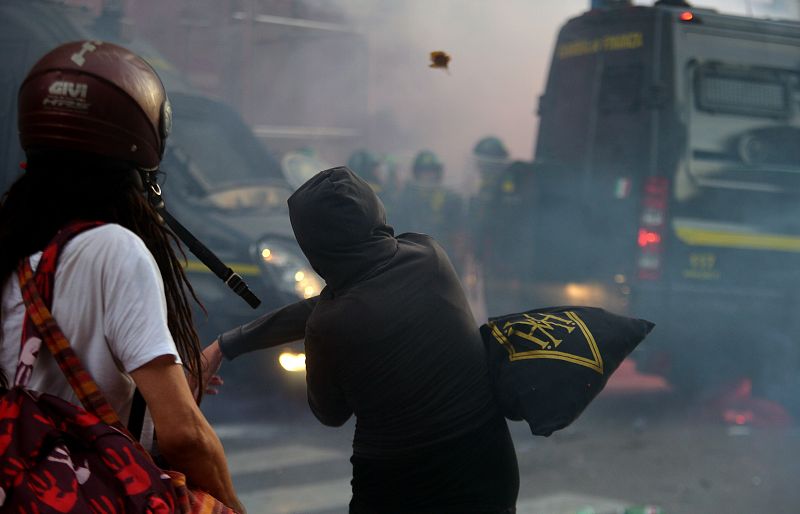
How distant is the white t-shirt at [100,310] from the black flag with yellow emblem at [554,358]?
3.27 feet

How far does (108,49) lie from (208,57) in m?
8.83

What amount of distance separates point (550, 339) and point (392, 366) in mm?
388

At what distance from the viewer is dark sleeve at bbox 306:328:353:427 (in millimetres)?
2174

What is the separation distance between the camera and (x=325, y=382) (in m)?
2.22

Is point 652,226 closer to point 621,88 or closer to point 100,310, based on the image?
point 621,88

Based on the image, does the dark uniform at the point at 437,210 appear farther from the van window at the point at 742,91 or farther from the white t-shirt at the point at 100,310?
the white t-shirt at the point at 100,310

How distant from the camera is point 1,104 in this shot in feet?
18.3

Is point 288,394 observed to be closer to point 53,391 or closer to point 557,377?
point 557,377

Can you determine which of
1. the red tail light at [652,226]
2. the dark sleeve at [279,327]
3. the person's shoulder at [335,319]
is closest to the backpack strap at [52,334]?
the person's shoulder at [335,319]

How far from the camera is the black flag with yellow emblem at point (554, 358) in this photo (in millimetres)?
2189

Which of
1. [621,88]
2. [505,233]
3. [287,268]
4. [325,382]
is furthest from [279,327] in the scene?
[505,233]

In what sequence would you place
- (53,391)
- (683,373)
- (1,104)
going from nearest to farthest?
(53,391) < (1,104) < (683,373)

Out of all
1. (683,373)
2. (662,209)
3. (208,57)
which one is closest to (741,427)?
(683,373)

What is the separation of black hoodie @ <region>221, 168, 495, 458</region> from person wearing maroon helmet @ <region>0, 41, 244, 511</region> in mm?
609
